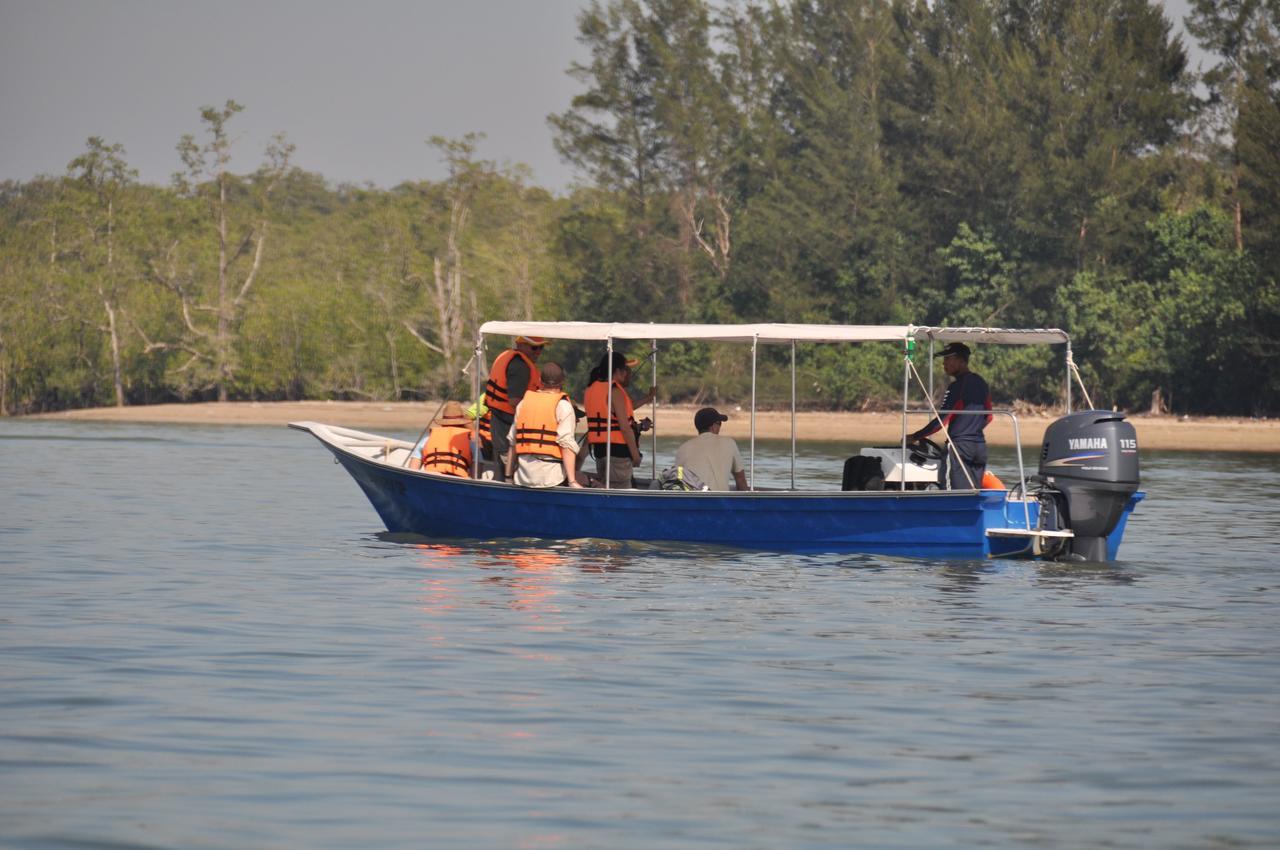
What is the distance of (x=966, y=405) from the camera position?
47.6 ft

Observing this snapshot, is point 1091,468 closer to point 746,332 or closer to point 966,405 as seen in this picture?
point 966,405

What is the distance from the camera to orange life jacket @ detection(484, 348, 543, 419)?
50.4 ft

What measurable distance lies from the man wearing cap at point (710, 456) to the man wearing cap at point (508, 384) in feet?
4.45

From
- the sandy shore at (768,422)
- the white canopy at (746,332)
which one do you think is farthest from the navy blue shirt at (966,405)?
the sandy shore at (768,422)

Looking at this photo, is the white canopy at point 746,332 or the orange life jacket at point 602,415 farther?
the orange life jacket at point 602,415

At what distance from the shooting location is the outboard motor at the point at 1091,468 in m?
Result: 13.8

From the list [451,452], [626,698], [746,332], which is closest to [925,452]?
[746,332]

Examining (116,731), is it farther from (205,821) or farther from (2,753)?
(205,821)

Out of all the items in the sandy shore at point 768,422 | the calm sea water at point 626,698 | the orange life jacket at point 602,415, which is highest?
the orange life jacket at point 602,415

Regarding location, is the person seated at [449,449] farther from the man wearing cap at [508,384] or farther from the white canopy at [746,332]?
the white canopy at [746,332]

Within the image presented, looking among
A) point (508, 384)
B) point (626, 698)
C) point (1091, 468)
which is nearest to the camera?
point (626, 698)

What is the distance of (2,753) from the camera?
298 inches

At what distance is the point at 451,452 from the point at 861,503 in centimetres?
372

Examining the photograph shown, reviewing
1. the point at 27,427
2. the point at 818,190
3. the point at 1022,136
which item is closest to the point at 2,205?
the point at 27,427
